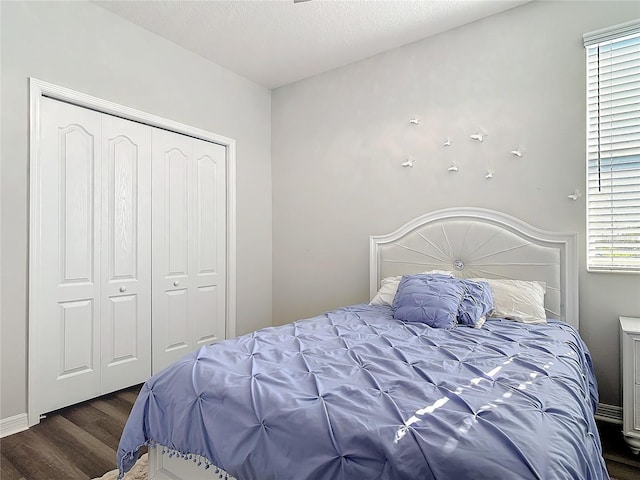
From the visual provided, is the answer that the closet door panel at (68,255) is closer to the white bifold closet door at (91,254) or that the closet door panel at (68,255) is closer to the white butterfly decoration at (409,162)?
the white bifold closet door at (91,254)

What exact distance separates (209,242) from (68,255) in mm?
1198

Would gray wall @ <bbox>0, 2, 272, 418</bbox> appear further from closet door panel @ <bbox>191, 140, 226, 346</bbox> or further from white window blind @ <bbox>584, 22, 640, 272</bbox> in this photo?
white window blind @ <bbox>584, 22, 640, 272</bbox>

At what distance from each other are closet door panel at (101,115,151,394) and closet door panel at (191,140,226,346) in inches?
18.5

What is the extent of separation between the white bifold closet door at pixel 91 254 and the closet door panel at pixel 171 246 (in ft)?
0.26

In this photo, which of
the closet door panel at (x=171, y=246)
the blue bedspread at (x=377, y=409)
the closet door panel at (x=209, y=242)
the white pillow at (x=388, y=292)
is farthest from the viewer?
the closet door panel at (x=209, y=242)

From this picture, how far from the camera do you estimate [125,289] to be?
2.94 meters

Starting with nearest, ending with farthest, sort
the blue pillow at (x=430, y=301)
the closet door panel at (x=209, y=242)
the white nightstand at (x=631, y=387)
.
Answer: the white nightstand at (x=631, y=387), the blue pillow at (x=430, y=301), the closet door panel at (x=209, y=242)

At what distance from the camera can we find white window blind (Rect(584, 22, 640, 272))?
2.35m

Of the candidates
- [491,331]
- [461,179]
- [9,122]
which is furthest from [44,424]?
[461,179]

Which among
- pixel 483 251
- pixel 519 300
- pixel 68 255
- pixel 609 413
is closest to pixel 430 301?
pixel 519 300

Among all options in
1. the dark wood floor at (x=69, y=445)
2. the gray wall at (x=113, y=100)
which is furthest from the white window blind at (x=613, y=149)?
the dark wood floor at (x=69, y=445)

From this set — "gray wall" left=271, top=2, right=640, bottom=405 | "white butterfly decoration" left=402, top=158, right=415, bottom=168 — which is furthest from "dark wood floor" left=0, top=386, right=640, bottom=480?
"white butterfly decoration" left=402, top=158, right=415, bottom=168

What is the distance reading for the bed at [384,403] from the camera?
3.17 ft

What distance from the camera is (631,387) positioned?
2012 millimetres
